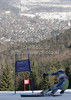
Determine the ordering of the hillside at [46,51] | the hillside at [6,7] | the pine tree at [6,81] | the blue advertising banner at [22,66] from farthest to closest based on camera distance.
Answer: the hillside at [6,7]
the hillside at [46,51]
the pine tree at [6,81]
the blue advertising banner at [22,66]

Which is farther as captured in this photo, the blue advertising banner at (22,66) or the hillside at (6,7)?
the hillside at (6,7)

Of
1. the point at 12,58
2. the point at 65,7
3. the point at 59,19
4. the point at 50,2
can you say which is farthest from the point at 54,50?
the point at 50,2

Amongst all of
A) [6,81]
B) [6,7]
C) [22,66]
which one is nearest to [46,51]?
[6,81]

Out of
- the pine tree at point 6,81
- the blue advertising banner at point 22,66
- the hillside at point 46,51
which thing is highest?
the blue advertising banner at point 22,66

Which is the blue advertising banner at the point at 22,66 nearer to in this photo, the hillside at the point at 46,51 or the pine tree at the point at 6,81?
the pine tree at the point at 6,81

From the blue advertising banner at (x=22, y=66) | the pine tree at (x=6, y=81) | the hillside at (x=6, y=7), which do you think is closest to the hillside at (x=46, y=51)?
the pine tree at (x=6, y=81)

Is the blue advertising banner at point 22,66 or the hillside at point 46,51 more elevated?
the blue advertising banner at point 22,66

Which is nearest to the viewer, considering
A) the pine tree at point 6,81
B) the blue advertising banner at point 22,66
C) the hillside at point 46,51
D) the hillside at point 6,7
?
the blue advertising banner at point 22,66

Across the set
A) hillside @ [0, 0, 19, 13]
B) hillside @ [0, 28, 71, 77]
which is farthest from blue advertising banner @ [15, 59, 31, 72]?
hillside @ [0, 0, 19, 13]

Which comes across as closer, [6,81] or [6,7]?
[6,81]

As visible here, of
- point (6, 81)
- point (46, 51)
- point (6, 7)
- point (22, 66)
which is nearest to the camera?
point (22, 66)

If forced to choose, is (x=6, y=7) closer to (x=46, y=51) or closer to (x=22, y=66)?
(x=46, y=51)
